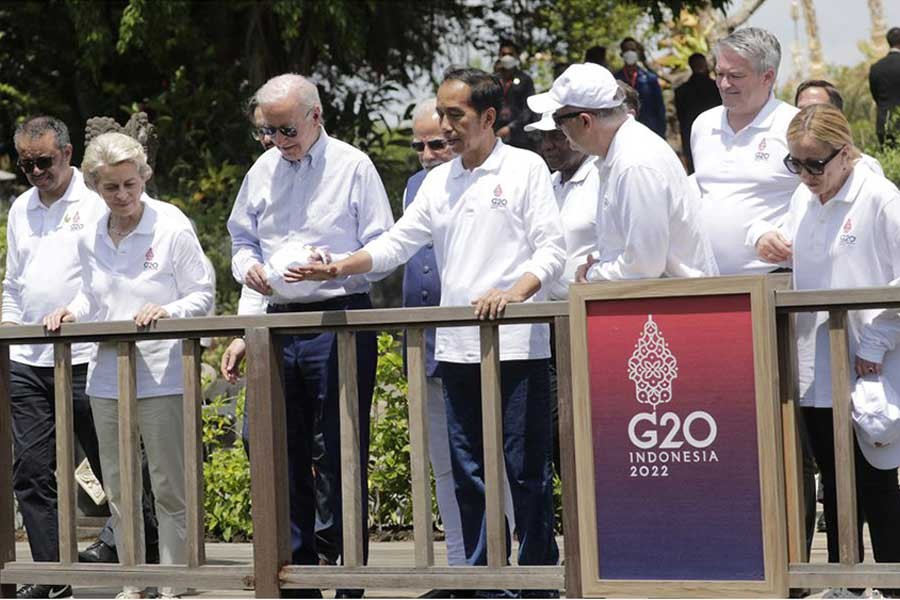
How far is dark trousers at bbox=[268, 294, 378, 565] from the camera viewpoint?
20.7ft

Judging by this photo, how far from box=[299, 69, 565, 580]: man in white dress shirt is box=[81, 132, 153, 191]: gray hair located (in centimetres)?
99

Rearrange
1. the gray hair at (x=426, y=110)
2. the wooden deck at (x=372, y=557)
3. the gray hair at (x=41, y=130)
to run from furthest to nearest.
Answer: the gray hair at (x=41, y=130), the gray hair at (x=426, y=110), the wooden deck at (x=372, y=557)

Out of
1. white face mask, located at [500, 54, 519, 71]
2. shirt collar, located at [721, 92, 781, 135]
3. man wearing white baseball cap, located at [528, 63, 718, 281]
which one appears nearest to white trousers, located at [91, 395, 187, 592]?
man wearing white baseball cap, located at [528, 63, 718, 281]

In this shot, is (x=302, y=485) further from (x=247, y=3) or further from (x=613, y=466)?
(x=247, y=3)

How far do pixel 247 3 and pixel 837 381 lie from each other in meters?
13.1

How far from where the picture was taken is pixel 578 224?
652cm

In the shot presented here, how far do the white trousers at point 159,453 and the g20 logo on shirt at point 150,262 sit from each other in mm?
475

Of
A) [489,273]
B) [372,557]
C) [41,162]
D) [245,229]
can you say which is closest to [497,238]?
[489,273]

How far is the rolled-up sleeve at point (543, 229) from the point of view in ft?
19.0

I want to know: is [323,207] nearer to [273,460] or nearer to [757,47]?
[273,460]

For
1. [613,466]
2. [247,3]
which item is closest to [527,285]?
[613,466]

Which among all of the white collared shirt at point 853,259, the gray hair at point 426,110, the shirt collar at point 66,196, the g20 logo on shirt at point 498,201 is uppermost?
the gray hair at point 426,110

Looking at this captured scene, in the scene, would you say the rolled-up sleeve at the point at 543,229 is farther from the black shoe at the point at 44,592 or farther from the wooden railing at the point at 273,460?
the black shoe at the point at 44,592

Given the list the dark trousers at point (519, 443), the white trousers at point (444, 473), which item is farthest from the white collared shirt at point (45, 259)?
the dark trousers at point (519, 443)
